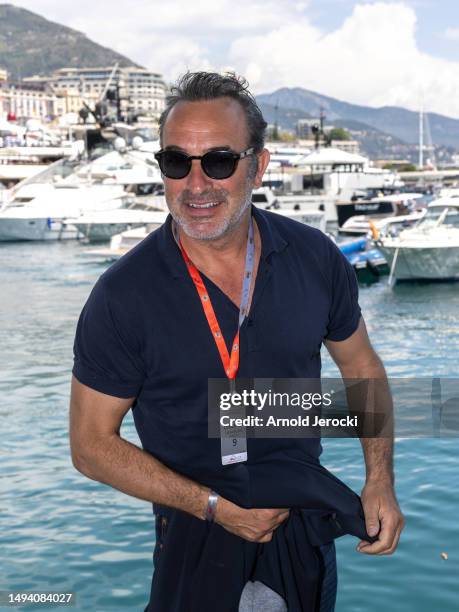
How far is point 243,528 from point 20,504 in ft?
16.6

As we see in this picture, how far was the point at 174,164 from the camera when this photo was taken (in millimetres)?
2465

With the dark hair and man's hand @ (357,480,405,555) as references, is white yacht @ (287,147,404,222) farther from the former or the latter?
man's hand @ (357,480,405,555)

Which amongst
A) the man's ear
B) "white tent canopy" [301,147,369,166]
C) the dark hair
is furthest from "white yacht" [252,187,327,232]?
the dark hair

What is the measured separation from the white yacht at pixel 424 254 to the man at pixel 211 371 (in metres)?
20.6

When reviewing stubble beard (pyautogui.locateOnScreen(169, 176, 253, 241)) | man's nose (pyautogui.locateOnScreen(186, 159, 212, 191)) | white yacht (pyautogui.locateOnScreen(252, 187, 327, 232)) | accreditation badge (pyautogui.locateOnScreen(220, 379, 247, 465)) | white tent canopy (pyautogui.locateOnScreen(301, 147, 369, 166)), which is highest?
white tent canopy (pyautogui.locateOnScreen(301, 147, 369, 166))

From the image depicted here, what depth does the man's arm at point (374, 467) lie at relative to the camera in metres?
2.37

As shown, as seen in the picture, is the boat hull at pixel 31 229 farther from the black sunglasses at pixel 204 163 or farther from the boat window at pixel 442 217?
the black sunglasses at pixel 204 163

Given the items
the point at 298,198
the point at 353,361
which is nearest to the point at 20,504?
the point at 353,361

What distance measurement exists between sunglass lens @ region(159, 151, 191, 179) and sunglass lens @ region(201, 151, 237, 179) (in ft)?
0.16

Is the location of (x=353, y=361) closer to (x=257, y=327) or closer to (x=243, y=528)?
(x=257, y=327)

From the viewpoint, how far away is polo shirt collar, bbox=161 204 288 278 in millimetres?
2340

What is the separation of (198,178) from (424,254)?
823 inches

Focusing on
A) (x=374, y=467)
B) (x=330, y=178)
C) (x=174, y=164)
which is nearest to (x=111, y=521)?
(x=374, y=467)

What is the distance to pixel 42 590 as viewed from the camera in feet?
17.9
